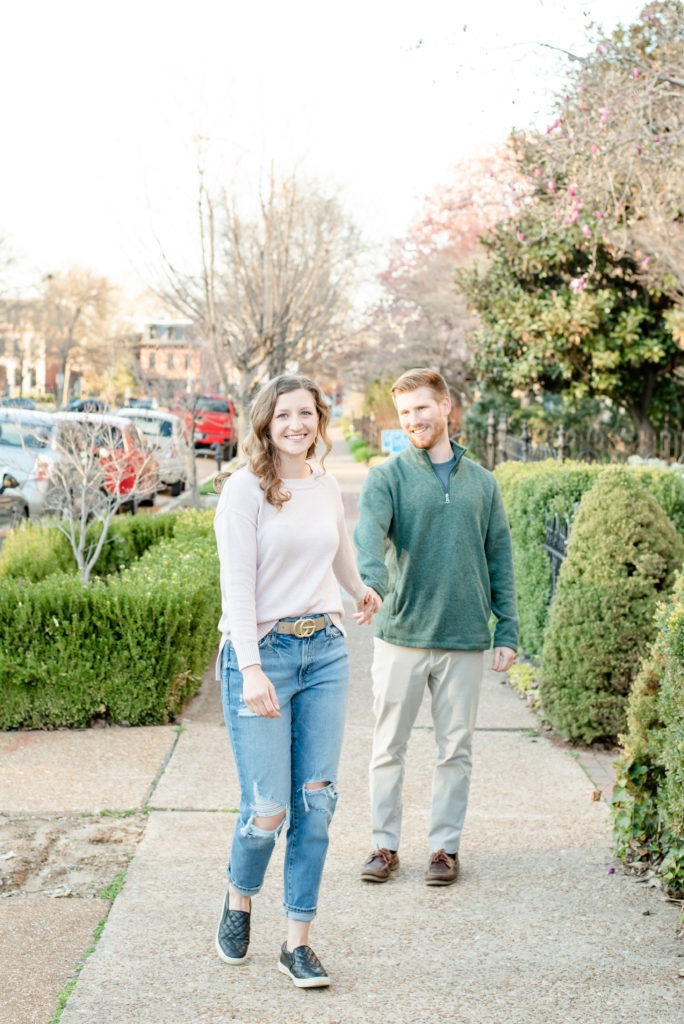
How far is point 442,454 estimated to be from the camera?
14.1 ft

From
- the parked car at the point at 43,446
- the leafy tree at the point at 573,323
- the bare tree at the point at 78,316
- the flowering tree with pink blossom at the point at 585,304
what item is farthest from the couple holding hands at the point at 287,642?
the bare tree at the point at 78,316

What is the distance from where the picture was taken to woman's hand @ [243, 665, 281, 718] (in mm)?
3209

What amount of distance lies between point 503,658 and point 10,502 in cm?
1155

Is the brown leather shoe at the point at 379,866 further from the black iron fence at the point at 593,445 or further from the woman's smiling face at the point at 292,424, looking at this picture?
the black iron fence at the point at 593,445

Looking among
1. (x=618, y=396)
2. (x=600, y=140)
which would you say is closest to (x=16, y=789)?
(x=600, y=140)

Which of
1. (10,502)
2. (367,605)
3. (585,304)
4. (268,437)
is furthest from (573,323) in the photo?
(268,437)

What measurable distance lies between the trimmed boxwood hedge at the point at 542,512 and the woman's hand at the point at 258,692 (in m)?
4.19

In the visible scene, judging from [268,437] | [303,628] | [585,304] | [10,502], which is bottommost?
[10,502]

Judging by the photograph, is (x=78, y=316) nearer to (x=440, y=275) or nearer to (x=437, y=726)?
(x=440, y=275)

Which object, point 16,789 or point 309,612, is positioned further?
point 16,789

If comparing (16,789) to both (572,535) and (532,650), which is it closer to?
(572,535)

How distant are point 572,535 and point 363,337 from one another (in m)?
40.9

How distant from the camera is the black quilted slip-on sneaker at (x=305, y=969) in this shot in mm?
3393

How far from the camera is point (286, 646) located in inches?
133
